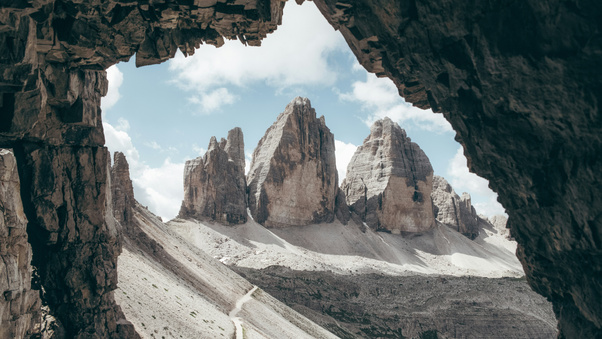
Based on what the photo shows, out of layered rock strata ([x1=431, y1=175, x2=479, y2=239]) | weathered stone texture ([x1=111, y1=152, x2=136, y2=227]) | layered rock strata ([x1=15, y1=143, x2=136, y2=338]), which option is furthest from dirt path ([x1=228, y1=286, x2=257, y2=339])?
layered rock strata ([x1=431, y1=175, x2=479, y2=239])

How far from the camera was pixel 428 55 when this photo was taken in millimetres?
16406

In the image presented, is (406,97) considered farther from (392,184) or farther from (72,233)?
(392,184)

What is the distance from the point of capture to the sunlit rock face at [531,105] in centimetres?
1208

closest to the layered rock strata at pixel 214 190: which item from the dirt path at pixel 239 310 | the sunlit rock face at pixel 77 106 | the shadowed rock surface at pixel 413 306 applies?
the shadowed rock surface at pixel 413 306

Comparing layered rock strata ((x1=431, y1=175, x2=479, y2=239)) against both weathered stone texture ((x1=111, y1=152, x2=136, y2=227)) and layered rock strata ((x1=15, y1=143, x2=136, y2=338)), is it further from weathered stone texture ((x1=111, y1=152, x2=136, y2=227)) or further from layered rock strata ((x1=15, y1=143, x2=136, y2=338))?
layered rock strata ((x1=15, y1=143, x2=136, y2=338))

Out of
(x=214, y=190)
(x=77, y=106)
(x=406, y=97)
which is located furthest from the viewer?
(x=214, y=190)

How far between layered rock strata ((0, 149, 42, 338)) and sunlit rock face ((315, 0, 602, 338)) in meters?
14.5

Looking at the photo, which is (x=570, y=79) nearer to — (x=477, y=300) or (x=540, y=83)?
(x=540, y=83)

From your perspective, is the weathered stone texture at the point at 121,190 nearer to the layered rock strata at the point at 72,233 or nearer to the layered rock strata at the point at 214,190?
the layered rock strata at the point at 72,233

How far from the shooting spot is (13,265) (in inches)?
709

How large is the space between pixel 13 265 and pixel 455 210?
5962 inches

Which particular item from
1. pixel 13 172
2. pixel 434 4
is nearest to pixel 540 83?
pixel 434 4

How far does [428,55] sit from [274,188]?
357ft

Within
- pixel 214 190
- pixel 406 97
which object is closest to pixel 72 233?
pixel 406 97
